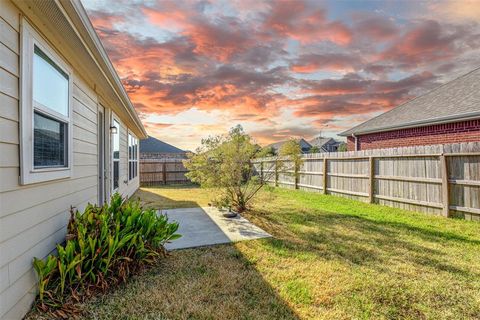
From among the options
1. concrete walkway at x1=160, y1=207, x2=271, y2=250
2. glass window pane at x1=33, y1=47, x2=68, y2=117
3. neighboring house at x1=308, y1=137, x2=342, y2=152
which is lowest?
concrete walkway at x1=160, y1=207, x2=271, y2=250

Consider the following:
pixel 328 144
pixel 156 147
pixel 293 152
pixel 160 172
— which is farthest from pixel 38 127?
pixel 328 144

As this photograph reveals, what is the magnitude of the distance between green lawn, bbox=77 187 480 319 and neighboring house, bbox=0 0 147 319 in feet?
2.54

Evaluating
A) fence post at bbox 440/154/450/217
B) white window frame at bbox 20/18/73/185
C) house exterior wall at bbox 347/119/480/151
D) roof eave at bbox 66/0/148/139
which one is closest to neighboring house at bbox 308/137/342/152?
house exterior wall at bbox 347/119/480/151

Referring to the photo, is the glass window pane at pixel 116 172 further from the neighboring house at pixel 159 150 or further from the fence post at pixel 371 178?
the neighboring house at pixel 159 150

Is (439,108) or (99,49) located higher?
(439,108)

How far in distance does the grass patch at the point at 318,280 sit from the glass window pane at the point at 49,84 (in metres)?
2.07

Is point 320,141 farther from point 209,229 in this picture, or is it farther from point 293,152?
point 209,229

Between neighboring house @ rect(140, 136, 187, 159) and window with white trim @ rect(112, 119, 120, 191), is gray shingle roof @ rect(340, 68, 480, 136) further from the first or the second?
neighboring house @ rect(140, 136, 187, 159)

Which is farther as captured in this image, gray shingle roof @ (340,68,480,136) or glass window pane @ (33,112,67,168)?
gray shingle roof @ (340,68,480,136)

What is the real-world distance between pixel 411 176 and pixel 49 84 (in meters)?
7.90

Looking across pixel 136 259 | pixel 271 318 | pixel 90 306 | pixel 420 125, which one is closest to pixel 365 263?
pixel 271 318

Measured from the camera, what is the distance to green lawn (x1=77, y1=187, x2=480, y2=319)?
7.84ft

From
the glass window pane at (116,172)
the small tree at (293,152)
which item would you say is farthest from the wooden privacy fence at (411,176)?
the glass window pane at (116,172)

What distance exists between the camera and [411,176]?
6906 millimetres
